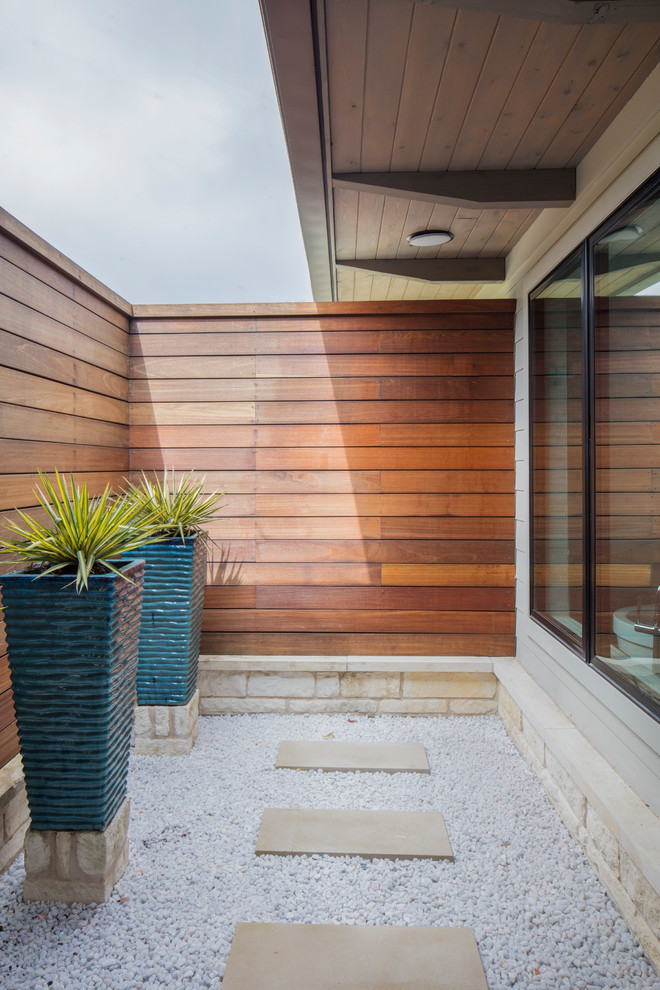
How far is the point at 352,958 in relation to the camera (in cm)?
169

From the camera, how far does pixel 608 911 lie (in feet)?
6.08

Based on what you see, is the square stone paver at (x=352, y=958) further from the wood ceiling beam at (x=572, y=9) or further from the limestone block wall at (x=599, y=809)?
the wood ceiling beam at (x=572, y=9)

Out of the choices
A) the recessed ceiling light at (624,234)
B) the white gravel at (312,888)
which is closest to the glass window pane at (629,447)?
the recessed ceiling light at (624,234)

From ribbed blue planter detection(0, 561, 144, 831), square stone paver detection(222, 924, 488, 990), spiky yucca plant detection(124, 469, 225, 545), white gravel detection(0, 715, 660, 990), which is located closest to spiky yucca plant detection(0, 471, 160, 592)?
ribbed blue planter detection(0, 561, 144, 831)

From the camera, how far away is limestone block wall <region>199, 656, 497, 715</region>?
340 centimetres

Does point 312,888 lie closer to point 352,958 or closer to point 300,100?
point 352,958

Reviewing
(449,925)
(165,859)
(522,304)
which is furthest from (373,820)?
(522,304)

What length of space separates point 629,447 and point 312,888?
5.98ft

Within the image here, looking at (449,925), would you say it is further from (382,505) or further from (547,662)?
(382,505)

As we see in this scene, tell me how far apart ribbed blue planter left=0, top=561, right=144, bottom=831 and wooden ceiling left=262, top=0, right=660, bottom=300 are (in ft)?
5.43

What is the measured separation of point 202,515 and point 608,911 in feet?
7.71

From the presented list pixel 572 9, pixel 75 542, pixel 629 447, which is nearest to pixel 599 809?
pixel 629 447

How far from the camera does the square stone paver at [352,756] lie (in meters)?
2.78

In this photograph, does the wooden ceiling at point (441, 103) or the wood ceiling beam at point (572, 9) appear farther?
the wooden ceiling at point (441, 103)
